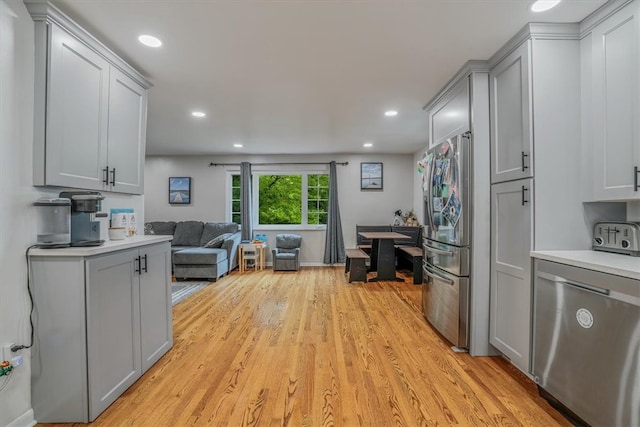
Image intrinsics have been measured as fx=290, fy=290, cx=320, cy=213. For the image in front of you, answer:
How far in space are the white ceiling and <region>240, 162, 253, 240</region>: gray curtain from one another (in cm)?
224

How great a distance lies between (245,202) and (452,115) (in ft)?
14.3

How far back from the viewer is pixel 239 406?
1.72 meters

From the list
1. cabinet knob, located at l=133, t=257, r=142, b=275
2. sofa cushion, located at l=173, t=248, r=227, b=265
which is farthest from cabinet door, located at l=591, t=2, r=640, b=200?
sofa cushion, located at l=173, t=248, r=227, b=265

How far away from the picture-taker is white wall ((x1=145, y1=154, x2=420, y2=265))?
6.18 metres

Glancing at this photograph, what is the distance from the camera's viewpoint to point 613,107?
1678 mm

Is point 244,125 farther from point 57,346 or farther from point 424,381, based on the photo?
point 424,381

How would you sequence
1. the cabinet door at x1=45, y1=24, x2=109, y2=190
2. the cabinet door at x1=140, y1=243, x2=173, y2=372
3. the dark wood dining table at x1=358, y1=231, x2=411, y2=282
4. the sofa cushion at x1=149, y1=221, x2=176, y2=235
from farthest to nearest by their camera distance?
1. the sofa cushion at x1=149, y1=221, x2=176, y2=235
2. the dark wood dining table at x1=358, y1=231, x2=411, y2=282
3. the cabinet door at x1=140, y1=243, x2=173, y2=372
4. the cabinet door at x1=45, y1=24, x2=109, y2=190

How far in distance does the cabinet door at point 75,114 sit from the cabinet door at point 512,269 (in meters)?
2.86

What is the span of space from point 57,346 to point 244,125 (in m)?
3.23

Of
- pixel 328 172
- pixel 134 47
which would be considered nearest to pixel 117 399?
pixel 134 47

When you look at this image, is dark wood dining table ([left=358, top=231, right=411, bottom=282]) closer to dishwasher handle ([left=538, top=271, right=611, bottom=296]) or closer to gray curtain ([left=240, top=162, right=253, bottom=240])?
gray curtain ([left=240, top=162, right=253, bottom=240])

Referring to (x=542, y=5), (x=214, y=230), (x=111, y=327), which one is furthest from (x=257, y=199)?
(x=542, y=5)

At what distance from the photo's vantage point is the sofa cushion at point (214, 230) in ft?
18.6

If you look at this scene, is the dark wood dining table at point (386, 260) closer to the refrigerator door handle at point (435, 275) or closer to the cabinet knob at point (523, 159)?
the refrigerator door handle at point (435, 275)
